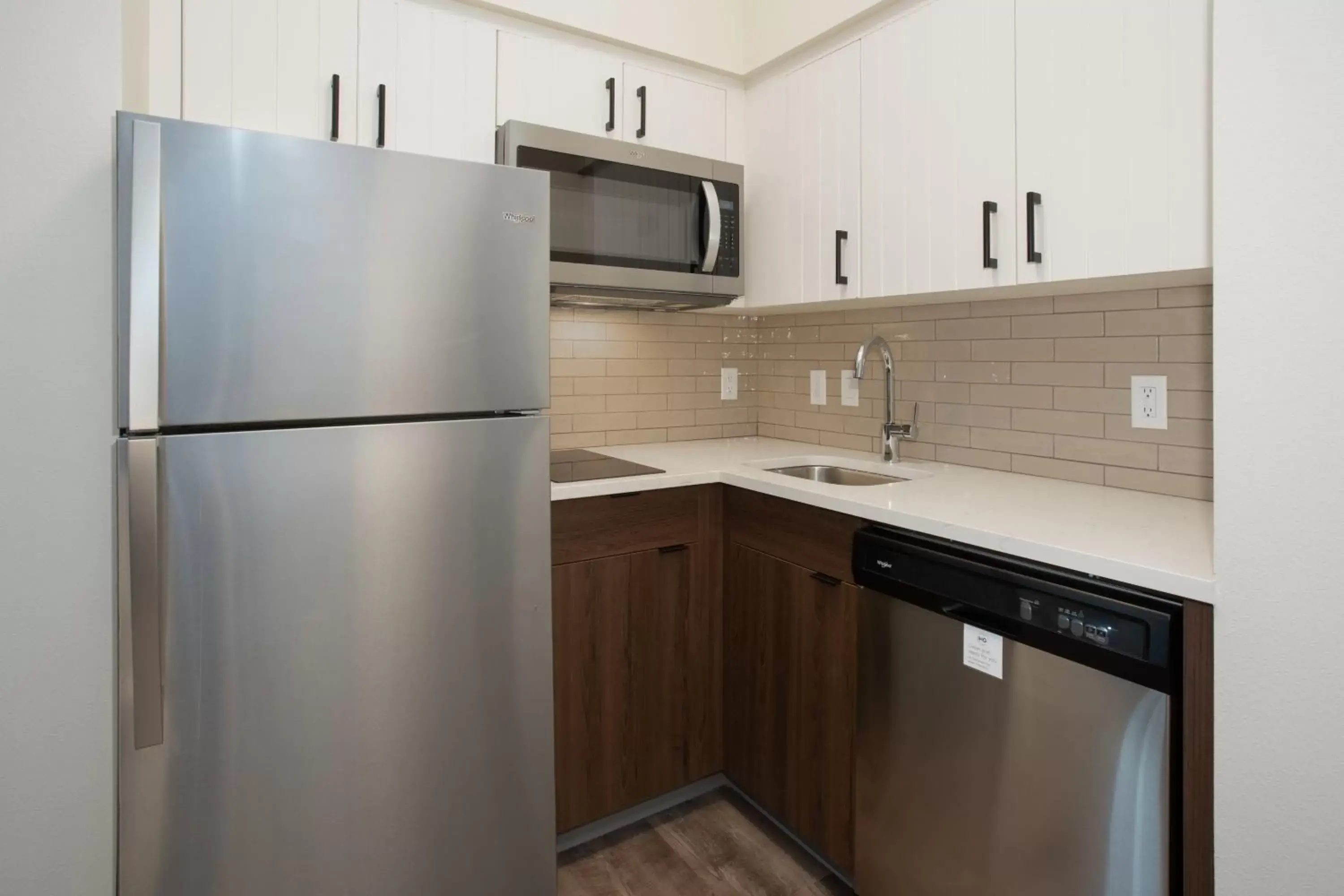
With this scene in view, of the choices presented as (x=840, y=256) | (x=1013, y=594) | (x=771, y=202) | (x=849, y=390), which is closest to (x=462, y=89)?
(x=771, y=202)

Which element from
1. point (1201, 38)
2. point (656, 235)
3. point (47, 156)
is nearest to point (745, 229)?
point (656, 235)

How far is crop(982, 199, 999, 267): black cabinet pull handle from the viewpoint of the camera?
1.59m

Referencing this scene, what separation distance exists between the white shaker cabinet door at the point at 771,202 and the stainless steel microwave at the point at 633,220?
2.9 inches

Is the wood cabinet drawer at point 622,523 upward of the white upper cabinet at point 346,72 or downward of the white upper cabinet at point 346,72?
downward

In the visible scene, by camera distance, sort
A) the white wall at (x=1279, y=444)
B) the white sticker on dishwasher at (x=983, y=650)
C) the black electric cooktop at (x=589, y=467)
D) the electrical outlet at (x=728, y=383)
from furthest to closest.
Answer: the electrical outlet at (x=728, y=383), the black electric cooktop at (x=589, y=467), the white sticker on dishwasher at (x=983, y=650), the white wall at (x=1279, y=444)

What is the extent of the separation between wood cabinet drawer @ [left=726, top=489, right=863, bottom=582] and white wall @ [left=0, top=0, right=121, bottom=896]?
136 centimetres

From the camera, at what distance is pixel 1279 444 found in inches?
37.7

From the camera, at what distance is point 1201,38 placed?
124 cm

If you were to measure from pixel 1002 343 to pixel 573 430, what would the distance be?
130 cm

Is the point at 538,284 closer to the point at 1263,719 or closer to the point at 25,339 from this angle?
the point at 25,339

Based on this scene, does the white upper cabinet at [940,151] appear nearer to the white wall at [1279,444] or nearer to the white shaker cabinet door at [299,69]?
the white wall at [1279,444]

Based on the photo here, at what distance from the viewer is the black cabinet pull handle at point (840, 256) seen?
1.98 metres

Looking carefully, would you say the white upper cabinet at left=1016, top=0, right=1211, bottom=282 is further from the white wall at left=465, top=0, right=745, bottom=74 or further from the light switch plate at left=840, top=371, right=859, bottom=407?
the white wall at left=465, top=0, right=745, bottom=74

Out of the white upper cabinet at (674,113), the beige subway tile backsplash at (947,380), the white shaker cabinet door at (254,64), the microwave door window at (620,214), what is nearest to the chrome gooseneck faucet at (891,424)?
the beige subway tile backsplash at (947,380)
